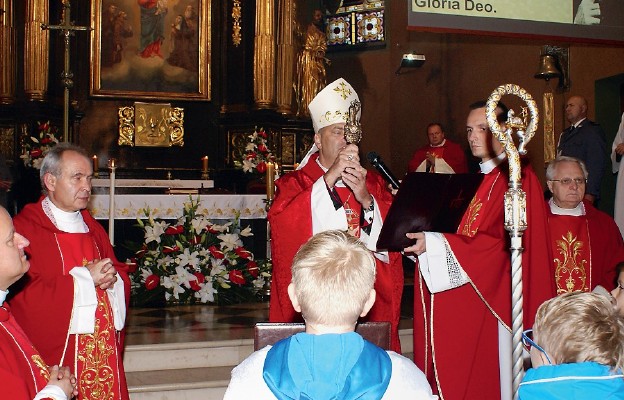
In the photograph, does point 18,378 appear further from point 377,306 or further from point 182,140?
point 182,140

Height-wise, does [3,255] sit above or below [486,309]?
above

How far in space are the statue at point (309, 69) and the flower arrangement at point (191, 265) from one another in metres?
4.03

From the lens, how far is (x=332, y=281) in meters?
2.19

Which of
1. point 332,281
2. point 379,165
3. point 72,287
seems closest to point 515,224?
point 332,281

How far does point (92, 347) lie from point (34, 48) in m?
7.21

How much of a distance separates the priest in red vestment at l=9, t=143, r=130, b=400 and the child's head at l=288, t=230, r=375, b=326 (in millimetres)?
2187

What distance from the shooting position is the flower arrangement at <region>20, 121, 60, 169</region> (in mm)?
9781

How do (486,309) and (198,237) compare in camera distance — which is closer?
(486,309)

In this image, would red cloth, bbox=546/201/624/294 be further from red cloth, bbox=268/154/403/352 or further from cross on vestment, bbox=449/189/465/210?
cross on vestment, bbox=449/189/465/210

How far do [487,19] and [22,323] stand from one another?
3.50 metres

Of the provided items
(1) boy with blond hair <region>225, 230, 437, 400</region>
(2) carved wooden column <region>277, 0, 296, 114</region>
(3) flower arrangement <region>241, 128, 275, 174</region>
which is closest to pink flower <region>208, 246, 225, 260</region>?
(3) flower arrangement <region>241, 128, 275, 174</region>

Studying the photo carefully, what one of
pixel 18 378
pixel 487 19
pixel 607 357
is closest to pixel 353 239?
pixel 607 357

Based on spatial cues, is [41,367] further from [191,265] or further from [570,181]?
[191,265]

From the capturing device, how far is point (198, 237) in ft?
26.2
